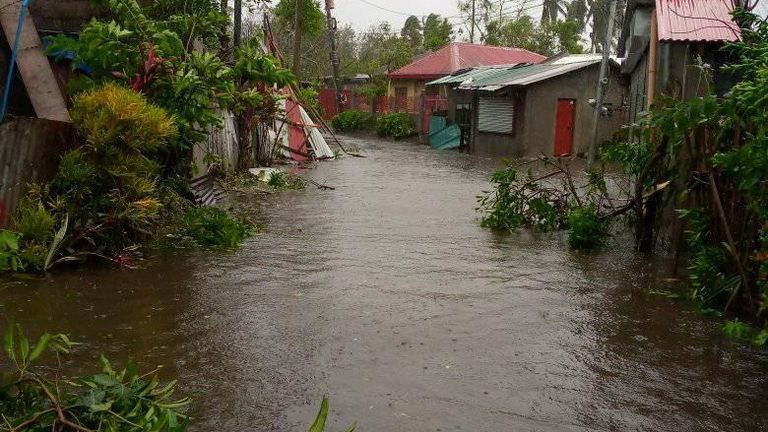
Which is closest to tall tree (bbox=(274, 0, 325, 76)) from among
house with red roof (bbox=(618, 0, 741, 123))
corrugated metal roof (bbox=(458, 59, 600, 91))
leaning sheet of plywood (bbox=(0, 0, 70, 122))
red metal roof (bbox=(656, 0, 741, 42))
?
corrugated metal roof (bbox=(458, 59, 600, 91))

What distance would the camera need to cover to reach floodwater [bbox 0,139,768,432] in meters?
4.27

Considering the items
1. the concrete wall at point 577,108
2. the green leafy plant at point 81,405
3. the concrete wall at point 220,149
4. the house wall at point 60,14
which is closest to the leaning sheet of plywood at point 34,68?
the house wall at point 60,14

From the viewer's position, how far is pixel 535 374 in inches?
192

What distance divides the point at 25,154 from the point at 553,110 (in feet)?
65.2

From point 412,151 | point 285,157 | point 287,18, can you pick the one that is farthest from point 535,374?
point 287,18

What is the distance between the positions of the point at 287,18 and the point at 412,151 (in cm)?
997

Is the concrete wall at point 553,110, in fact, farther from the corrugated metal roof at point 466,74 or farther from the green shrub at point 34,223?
the green shrub at point 34,223

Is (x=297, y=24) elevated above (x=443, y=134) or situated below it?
above

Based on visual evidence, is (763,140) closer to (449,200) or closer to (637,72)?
(449,200)

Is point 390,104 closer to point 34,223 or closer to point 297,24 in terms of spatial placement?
point 297,24

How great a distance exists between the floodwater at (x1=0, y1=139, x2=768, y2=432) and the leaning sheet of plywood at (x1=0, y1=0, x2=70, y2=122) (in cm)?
219

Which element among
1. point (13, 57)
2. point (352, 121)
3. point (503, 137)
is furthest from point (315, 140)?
point (352, 121)

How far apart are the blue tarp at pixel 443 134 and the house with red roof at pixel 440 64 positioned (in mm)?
4256

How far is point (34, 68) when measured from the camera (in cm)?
857
